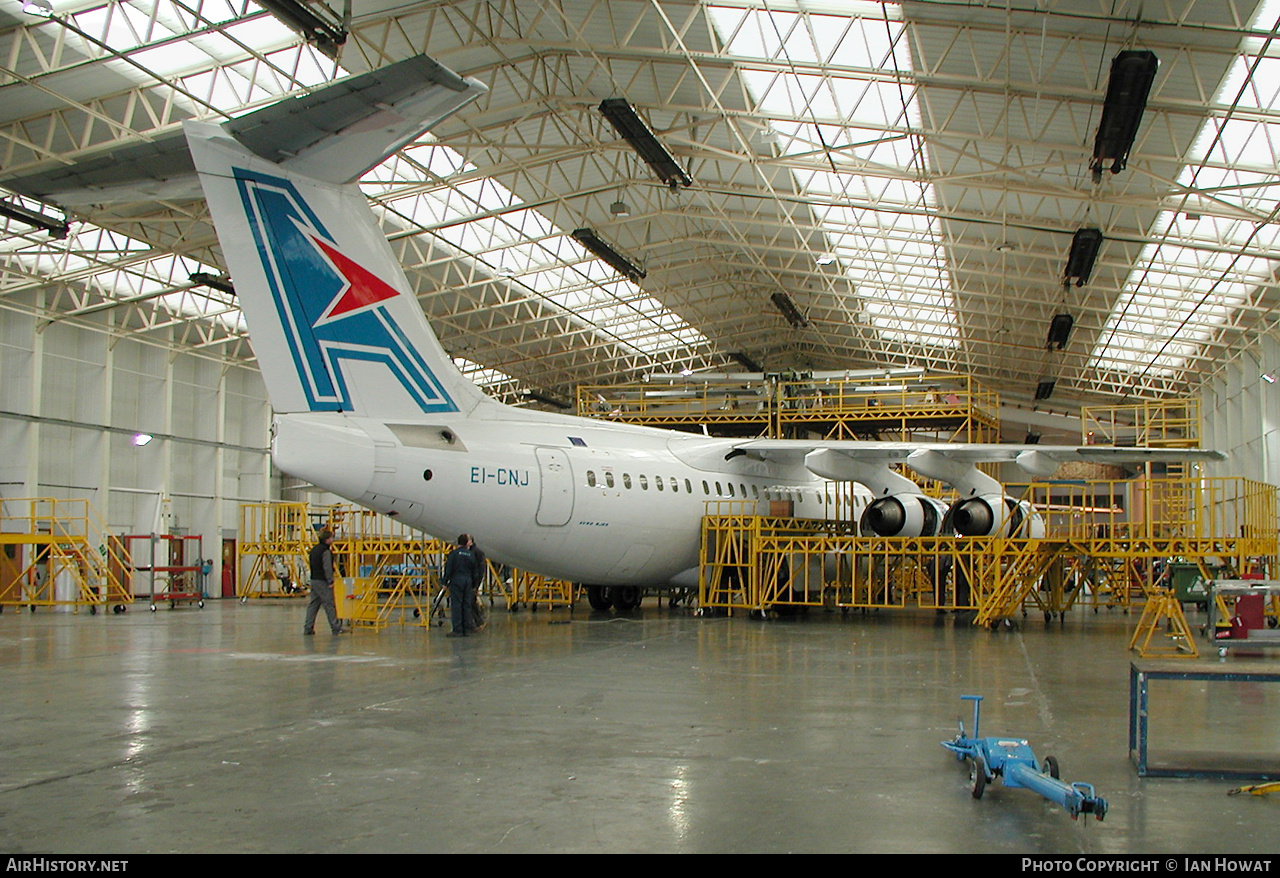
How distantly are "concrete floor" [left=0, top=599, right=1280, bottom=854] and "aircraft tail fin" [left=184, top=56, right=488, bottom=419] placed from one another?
3331 mm

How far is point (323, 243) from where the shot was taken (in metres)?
12.4

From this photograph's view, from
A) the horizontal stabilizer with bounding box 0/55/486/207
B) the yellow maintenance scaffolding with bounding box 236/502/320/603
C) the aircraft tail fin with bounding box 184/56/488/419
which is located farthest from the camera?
the yellow maintenance scaffolding with bounding box 236/502/320/603

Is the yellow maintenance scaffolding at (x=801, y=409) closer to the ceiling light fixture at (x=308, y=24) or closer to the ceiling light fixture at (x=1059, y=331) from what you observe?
the ceiling light fixture at (x=1059, y=331)

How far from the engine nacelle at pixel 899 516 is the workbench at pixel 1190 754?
13.3 meters

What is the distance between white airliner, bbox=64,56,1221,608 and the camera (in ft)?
36.5

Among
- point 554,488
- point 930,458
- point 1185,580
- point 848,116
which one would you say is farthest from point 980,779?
point 1185,580

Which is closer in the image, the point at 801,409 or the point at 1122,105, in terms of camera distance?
the point at 1122,105

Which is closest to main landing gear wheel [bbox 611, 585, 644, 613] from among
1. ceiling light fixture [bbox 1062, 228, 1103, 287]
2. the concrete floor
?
the concrete floor

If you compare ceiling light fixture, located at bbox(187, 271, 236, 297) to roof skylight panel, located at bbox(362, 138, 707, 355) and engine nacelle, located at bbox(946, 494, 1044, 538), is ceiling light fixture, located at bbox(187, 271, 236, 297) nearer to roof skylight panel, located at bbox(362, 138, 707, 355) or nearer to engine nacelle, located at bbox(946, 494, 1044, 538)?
roof skylight panel, located at bbox(362, 138, 707, 355)

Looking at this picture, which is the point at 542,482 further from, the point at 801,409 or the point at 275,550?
the point at 275,550

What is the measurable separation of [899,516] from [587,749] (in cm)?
1400

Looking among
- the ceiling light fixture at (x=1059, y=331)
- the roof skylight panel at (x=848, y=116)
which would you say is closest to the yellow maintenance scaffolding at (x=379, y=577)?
the roof skylight panel at (x=848, y=116)

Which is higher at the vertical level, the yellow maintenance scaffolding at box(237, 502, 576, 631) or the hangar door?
the hangar door

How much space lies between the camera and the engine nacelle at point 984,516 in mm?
19094
